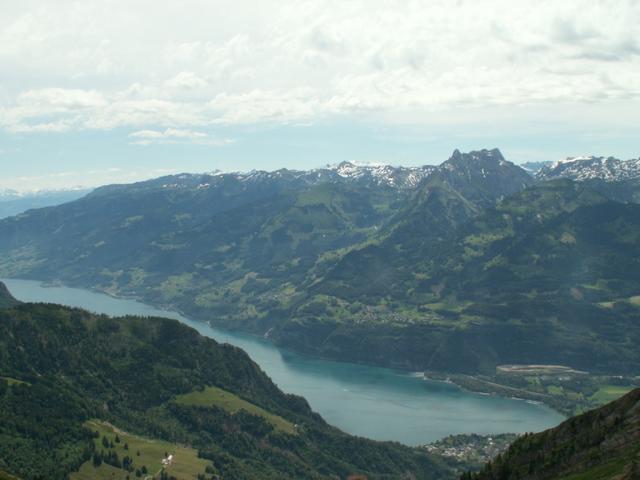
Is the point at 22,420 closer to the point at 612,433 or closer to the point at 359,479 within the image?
the point at 612,433

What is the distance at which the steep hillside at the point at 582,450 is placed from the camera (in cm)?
10712


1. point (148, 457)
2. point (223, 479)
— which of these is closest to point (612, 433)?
point (223, 479)

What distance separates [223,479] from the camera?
195 m

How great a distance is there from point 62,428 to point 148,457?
75.0 feet

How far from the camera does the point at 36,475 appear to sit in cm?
16688

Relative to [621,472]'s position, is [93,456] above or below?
below

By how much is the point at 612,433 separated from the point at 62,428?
445 ft

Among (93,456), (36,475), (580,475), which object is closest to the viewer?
(580,475)

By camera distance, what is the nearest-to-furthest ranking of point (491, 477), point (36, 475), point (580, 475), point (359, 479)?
1. point (359, 479)
2. point (580, 475)
3. point (491, 477)
4. point (36, 475)

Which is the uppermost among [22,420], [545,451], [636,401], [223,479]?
[636,401]

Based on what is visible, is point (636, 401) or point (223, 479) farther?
point (223, 479)

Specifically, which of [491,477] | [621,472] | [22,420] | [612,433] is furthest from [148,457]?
[621,472]

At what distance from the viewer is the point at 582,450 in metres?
118

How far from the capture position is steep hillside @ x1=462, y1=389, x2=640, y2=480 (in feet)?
351
